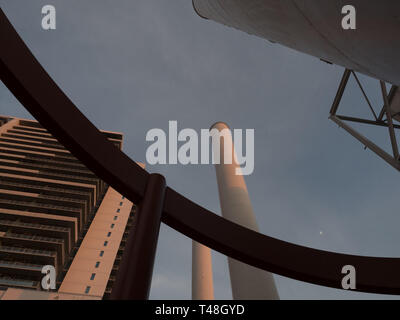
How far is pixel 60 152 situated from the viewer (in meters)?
47.1

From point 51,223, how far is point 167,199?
37170mm

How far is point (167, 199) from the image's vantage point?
3.00 metres

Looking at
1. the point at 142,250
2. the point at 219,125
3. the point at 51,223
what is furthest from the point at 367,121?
the point at 51,223

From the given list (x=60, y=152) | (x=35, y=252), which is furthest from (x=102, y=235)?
(x=60, y=152)

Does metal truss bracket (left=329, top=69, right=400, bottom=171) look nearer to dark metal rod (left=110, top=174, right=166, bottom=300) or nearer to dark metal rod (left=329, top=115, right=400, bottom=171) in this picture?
dark metal rod (left=329, top=115, right=400, bottom=171)

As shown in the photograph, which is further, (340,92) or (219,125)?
(219,125)

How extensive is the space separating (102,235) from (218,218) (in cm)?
3927

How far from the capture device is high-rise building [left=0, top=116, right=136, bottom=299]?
30141 mm

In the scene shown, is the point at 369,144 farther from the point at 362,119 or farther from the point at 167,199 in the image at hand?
the point at 167,199

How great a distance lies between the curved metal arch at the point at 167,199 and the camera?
234 cm

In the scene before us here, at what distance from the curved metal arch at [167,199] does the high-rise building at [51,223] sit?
2321 centimetres

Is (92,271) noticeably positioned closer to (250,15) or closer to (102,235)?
(102,235)

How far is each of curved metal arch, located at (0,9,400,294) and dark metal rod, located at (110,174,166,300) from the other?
16 centimetres
